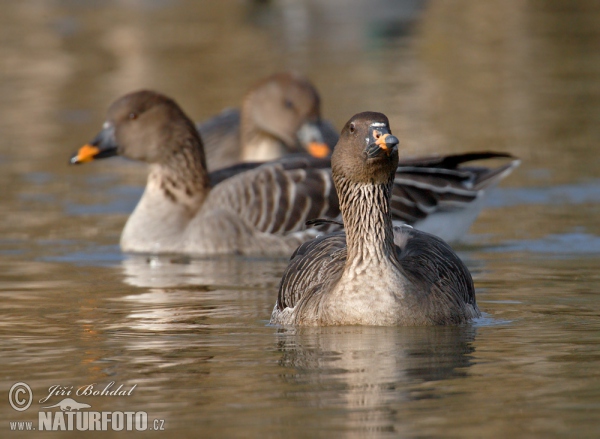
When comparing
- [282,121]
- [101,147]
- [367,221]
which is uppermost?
[282,121]

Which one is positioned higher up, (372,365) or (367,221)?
(367,221)

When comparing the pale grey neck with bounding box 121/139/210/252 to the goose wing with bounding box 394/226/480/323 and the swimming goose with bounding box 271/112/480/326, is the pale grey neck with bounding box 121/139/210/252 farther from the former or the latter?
the goose wing with bounding box 394/226/480/323

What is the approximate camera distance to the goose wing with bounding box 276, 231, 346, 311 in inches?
342

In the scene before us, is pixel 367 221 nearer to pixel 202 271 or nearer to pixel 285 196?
pixel 202 271

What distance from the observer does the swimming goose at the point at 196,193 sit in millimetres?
12609

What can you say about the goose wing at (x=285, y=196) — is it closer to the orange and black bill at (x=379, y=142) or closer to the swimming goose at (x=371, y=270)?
the swimming goose at (x=371, y=270)

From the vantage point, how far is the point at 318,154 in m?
14.8

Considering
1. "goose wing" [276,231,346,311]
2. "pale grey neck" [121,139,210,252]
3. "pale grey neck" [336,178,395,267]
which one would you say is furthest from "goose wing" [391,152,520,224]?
"pale grey neck" [336,178,395,267]

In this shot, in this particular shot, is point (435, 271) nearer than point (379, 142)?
No

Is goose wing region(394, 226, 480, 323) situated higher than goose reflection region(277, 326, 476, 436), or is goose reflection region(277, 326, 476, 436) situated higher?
goose wing region(394, 226, 480, 323)

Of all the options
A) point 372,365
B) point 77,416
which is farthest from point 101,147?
point 77,416

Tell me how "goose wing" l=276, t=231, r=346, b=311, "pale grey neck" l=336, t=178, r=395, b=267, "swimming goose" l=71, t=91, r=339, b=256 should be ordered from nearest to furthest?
"pale grey neck" l=336, t=178, r=395, b=267 < "goose wing" l=276, t=231, r=346, b=311 < "swimming goose" l=71, t=91, r=339, b=256

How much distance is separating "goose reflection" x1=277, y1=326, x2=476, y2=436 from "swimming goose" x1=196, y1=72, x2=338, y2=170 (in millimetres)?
6796

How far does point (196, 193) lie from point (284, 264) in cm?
167
